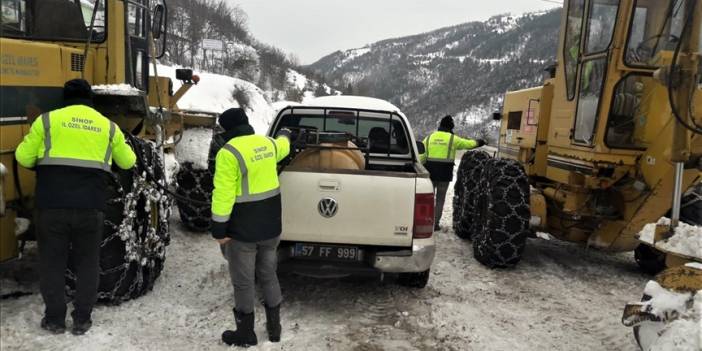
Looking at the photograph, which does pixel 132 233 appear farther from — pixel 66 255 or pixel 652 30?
pixel 652 30

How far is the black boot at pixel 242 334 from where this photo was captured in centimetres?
387

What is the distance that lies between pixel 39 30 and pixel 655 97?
5805 mm

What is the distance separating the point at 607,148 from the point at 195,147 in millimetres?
5263

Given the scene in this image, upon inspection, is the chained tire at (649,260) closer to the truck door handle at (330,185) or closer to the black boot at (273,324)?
the truck door handle at (330,185)

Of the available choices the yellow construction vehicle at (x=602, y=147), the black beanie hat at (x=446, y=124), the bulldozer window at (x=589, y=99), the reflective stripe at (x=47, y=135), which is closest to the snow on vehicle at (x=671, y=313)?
the yellow construction vehicle at (x=602, y=147)

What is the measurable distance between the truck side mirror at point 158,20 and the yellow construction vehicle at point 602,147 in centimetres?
440

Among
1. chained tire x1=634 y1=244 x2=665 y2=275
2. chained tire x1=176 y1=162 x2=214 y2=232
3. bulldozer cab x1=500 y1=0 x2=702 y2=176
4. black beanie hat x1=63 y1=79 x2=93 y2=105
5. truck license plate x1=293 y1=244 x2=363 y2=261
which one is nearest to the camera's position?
black beanie hat x1=63 y1=79 x2=93 y2=105

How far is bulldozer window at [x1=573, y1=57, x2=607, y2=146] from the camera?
17.7ft

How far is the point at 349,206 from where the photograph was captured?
445 cm

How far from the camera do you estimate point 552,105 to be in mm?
6504

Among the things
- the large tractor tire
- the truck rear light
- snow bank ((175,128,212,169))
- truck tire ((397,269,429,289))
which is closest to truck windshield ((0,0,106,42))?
the large tractor tire

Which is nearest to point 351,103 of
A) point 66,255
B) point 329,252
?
point 329,252

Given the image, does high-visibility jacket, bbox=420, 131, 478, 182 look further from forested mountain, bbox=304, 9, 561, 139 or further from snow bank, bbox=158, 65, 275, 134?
forested mountain, bbox=304, 9, 561, 139

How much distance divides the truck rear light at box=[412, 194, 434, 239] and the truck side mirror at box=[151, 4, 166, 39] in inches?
158
